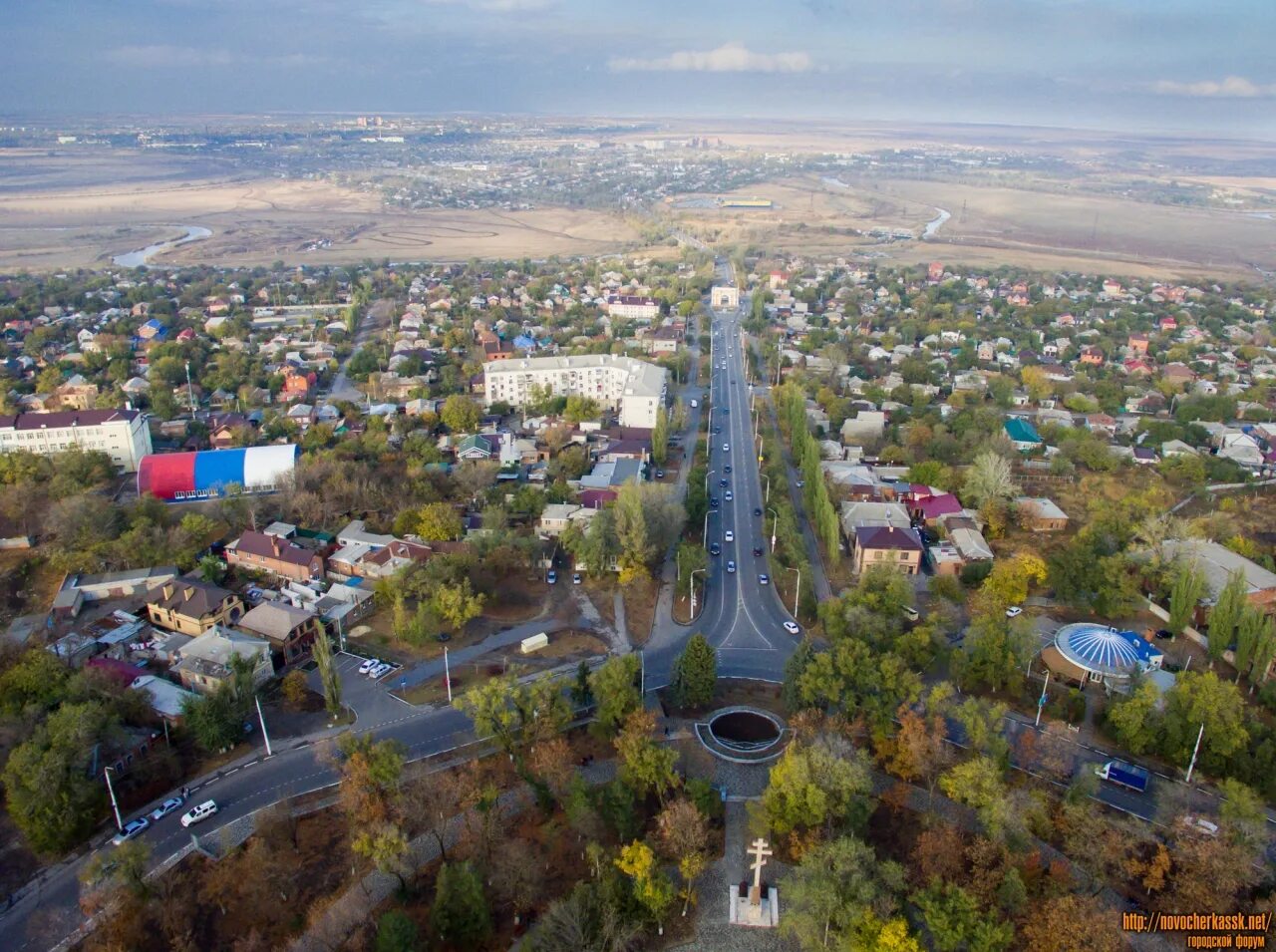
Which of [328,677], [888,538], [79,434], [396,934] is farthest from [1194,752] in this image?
[79,434]

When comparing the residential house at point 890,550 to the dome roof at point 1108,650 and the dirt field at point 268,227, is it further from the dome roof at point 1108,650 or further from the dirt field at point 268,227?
the dirt field at point 268,227

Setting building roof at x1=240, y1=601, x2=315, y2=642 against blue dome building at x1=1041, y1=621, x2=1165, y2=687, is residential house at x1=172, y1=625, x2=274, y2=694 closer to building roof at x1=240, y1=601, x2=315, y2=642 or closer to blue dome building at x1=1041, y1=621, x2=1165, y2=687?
building roof at x1=240, y1=601, x2=315, y2=642

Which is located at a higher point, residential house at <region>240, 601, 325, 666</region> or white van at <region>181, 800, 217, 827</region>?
residential house at <region>240, 601, 325, 666</region>

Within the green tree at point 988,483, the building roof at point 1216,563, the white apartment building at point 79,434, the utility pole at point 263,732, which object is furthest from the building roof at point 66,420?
the building roof at point 1216,563

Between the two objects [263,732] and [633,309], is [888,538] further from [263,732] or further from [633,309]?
[633,309]

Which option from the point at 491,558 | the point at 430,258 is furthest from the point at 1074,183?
the point at 491,558

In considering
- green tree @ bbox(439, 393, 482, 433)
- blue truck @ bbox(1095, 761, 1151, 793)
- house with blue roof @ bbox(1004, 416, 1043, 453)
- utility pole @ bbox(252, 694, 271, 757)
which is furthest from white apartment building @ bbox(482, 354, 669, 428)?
blue truck @ bbox(1095, 761, 1151, 793)
